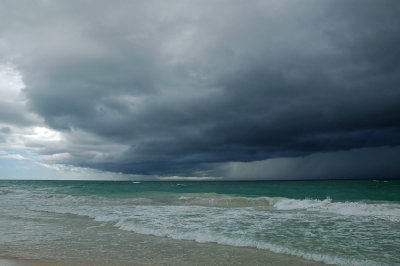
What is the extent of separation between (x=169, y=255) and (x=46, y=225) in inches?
366

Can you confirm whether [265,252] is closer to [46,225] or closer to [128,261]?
[128,261]

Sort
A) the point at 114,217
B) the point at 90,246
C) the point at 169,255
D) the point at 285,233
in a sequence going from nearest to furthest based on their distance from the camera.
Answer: the point at 169,255 → the point at 90,246 → the point at 285,233 → the point at 114,217

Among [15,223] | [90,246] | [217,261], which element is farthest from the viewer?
[15,223]

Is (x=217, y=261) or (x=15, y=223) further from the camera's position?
(x=15, y=223)

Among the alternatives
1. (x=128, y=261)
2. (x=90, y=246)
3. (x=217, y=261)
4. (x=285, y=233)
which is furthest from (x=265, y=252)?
(x=90, y=246)

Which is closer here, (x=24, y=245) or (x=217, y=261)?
(x=217, y=261)

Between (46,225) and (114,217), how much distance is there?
12.6ft

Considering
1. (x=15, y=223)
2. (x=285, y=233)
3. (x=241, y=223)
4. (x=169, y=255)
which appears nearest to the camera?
(x=169, y=255)

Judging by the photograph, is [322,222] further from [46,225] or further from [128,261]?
[46,225]

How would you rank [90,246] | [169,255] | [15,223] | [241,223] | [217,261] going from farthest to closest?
1. [15,223]
2. [241,223]
3. [90,246]
4. [169,255]
5. [217,261]

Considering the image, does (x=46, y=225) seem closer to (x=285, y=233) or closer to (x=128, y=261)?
(x=128, y=261)

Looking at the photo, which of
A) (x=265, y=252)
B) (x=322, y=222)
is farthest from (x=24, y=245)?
(x=322, y=222)

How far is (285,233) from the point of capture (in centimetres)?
1166

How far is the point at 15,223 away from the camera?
15227mm
